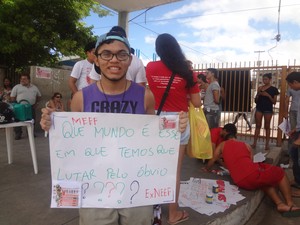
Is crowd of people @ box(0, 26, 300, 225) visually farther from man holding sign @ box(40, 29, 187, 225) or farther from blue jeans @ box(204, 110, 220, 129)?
blue jeans @ box(204, 110, 220, 129)

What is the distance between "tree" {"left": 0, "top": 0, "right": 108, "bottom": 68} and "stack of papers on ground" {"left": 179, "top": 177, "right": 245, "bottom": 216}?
8.58m

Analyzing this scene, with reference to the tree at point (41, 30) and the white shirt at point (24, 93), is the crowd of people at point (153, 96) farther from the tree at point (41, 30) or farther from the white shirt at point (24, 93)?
the tree at point (41, 30)

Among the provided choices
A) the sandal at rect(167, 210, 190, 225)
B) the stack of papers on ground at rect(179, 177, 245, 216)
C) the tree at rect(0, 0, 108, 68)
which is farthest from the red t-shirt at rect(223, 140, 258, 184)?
the tree at rect(0, 0, 108, 68)

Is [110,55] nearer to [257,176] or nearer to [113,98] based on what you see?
[113,98]

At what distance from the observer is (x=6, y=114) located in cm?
362

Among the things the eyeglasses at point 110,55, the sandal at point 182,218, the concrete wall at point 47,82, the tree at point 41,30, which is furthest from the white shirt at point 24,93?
the eyeglasses at point 110,55

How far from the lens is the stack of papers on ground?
10.7 feet

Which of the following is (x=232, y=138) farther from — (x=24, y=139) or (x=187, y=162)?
(x=24, y=139)

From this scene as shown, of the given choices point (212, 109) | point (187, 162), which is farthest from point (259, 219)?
point (212, 109)

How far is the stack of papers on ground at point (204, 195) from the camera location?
10.7 feet

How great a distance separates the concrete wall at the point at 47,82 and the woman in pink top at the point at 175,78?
21.5 ft

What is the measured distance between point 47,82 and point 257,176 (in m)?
6.95

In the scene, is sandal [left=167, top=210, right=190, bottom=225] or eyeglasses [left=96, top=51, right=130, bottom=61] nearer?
eyeglasses [left=96, top=51, right=130, bottom=61]

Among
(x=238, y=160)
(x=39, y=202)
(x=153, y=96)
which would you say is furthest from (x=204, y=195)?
(x=153, y=96)
